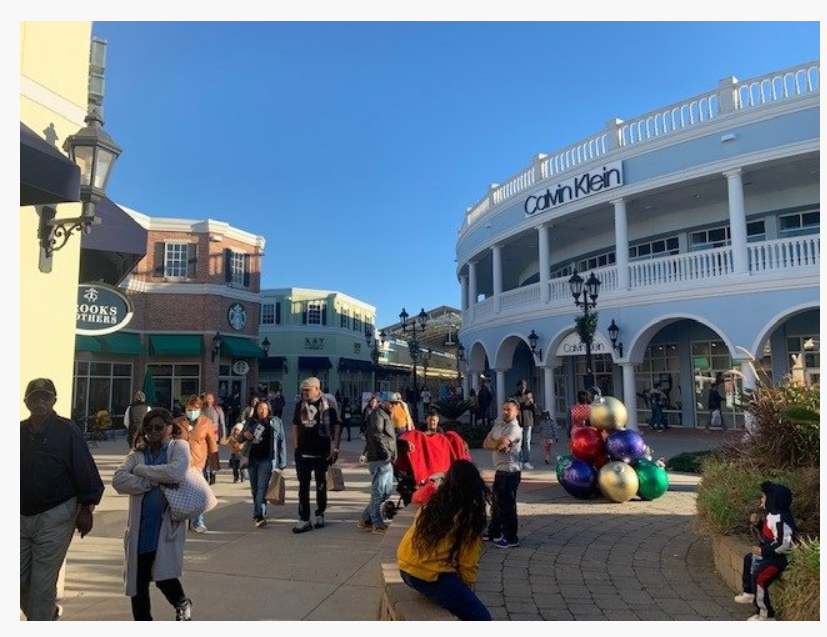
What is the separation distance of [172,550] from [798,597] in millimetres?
3775

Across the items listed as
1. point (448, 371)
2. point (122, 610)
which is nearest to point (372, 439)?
point (122, 610)

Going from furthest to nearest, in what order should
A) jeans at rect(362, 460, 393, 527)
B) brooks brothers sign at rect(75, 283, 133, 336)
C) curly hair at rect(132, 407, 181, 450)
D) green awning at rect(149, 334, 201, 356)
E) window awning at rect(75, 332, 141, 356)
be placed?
green awning at rect(149, 334, 201, 356) → window awning at rect(75, 332, 141, 356) → jeans at rect(362, 460, 393, 527) → brooks brothers sign at rect(75, 283, 133, 336) → curly hair at rect(132, 407, 181, 450)

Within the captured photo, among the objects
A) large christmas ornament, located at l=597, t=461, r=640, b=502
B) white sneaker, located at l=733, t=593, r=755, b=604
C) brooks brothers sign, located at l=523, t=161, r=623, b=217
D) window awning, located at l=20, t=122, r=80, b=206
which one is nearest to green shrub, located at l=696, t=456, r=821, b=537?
white sneaker, located at l=733, t=593, r=755, b=604

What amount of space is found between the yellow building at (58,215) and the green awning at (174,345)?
2082cm

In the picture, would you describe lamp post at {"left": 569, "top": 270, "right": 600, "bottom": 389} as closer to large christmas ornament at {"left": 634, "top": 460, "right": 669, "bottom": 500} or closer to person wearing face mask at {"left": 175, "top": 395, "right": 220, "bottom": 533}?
large christmas ornament at {"left": 634, "top": 460, "right": 669, "bottom": 500}

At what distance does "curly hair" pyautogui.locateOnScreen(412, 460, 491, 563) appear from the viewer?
11.0 ft

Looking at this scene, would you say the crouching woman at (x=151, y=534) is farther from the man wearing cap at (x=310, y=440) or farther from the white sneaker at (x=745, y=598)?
the white sneaker at (x=745, y=598)

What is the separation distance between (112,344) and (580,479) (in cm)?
2019

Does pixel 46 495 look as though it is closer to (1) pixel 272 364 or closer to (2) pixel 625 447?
(2) pixel 625 447

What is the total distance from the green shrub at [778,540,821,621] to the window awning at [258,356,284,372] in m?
36.3

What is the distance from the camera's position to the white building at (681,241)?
14.0 m

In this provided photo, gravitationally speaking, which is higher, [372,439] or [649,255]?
[649,255]
